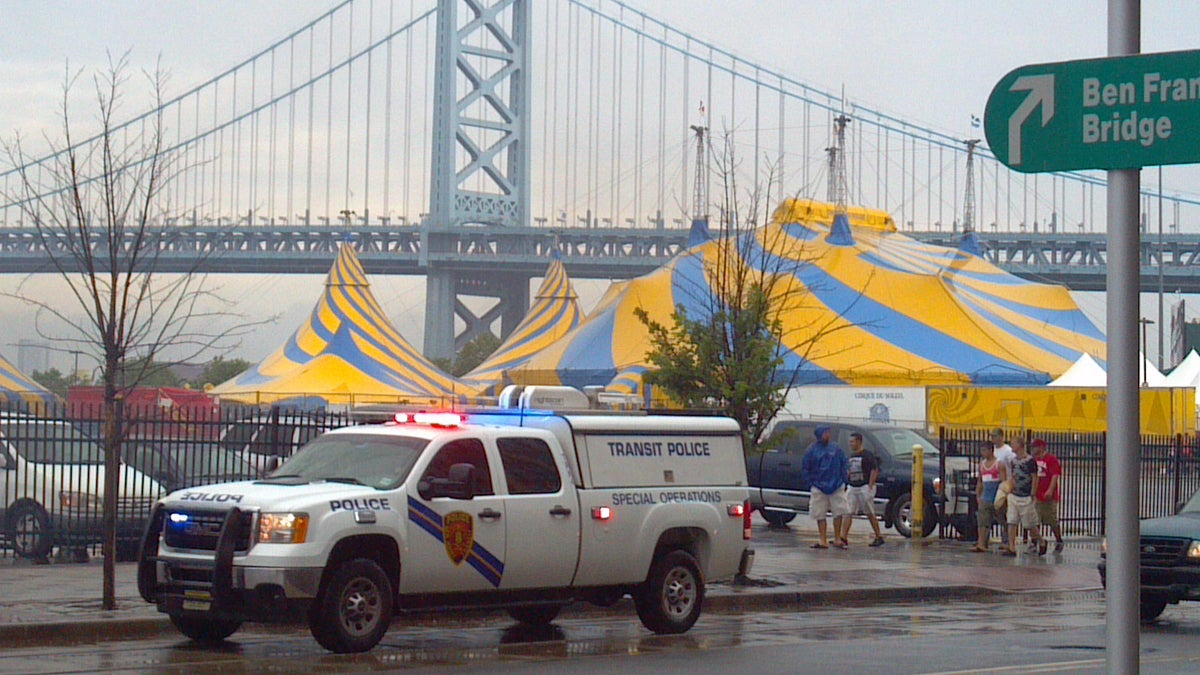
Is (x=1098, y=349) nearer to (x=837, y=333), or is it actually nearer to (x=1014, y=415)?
(x=837, y=333)

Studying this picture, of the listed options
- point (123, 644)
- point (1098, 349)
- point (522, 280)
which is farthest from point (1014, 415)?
point (522, 280)

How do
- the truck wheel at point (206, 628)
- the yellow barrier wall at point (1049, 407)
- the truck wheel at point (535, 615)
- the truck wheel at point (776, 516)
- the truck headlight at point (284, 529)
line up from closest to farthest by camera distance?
the truck headlight at point (284, 529)
the truck wheel at point (206, 628)
the truck wheel at point (535, 615)
the truck wheel at point (776, 516)
the yellow barrier wall at point (1049, 407)

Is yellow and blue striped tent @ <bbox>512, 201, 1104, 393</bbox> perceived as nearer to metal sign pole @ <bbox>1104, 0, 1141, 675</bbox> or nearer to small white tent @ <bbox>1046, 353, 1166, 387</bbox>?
small white tent @ <bbox>1046, 353, 1166, 387</bbox>

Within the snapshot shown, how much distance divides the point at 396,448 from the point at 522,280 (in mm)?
118793

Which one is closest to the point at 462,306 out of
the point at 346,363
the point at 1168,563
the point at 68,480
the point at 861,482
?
the point at 346,363

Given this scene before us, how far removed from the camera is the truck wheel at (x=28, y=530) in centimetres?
1789

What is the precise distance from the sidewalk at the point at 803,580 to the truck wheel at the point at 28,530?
1.46 ft

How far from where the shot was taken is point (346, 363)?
2090 inches

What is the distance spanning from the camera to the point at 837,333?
49.0m

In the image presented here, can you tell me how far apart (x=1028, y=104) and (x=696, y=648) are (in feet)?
28.3

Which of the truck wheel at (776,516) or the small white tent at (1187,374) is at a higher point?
the small white tent at (1187,374)

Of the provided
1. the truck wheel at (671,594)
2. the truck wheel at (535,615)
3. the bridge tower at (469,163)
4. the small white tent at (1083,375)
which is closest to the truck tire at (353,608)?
the truck wheel at (535,615)

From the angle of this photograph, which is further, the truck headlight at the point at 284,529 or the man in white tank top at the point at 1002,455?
the man in white tank top at the point at 1002,455

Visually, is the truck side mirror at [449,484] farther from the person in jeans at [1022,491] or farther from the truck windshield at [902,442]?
the truck windshield at [902,442]
